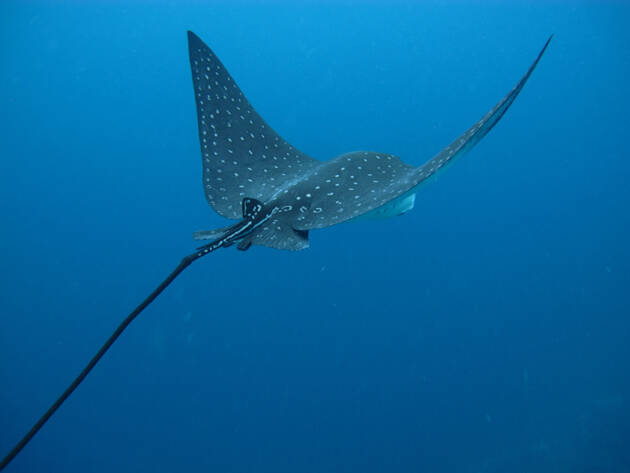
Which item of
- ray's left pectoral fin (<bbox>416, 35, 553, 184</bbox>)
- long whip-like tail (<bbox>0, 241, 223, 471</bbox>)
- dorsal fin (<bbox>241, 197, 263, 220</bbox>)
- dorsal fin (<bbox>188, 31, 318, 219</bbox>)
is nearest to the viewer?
long whip-like tail (<bbox>0, 241, 223, 471</bbox>)

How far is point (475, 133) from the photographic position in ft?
6.05

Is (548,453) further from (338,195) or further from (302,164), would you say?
(302,164)

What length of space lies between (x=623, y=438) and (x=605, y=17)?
4948 mm

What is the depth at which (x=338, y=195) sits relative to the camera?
2539 mm

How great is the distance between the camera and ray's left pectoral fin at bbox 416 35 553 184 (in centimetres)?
172

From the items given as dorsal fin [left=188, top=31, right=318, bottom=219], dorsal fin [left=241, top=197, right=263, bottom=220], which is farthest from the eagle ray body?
dorsal fin [left=241, top=197, right=263, bottom=220]

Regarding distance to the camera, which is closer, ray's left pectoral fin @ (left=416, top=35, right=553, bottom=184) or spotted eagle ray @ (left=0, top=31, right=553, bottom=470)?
ray's left pectoral fin @ (left=416, top=35, right=553, bottom=184)

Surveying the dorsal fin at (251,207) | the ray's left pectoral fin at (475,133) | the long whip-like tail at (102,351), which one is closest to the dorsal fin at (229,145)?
the dorsal fin at (251,207)

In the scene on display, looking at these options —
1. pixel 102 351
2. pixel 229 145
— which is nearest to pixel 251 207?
pixel 229 145

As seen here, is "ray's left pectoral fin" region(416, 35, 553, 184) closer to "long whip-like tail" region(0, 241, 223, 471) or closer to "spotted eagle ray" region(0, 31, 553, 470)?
"spotted eagle ray" region(0, 31, 553, 470)

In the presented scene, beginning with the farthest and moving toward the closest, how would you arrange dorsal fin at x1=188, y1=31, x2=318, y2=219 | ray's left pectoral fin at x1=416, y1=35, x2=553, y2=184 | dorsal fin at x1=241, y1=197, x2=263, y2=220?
dorsal fin at x1=188, y1=31, x2=318, y2=219, dorsal fin at x1=241, y1=197, x2=263, y2=220, ray's left pectoral fin at x1=416, y1=35, x2=553, y2=184

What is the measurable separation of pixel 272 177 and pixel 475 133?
61.1 inches

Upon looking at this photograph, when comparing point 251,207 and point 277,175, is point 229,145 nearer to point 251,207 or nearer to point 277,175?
point 277,175

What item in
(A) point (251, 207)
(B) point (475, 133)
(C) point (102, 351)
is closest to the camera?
(C) point (102, 351)
